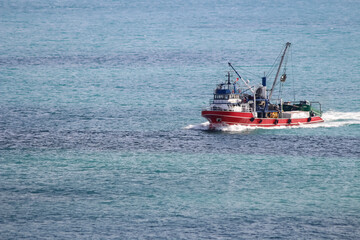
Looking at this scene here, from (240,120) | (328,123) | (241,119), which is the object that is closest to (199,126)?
(240,120)

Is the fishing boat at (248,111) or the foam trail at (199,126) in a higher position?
the fishing boat at (248,111)

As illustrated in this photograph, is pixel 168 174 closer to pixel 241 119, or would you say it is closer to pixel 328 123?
pixel 241 119

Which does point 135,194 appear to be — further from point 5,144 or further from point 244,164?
point 5,144

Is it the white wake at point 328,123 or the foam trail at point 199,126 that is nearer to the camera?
the white wake at point 328,123

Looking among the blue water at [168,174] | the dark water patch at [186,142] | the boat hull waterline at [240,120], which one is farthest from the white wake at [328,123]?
the dark water patch at [186,142]

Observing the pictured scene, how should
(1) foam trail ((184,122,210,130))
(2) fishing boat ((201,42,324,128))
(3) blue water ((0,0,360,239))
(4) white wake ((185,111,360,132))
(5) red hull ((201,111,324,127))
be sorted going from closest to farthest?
1. (3) blue water ((0,0,360,239))
2. (5) red hull ((201,111,324,127))
3. (2) fishing boat ((201,42,324,128))
4. (4) white wake ((185,111,360,132))
5. (1) foam trail ((184,122,210,130))

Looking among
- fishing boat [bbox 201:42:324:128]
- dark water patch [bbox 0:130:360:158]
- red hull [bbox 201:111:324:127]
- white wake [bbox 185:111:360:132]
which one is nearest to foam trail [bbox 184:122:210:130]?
white wake [bbox 185:111:360:132]

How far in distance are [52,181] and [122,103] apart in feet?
214

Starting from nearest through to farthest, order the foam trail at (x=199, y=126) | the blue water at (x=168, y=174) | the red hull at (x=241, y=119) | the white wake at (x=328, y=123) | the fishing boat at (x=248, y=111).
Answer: the blue water at (x=168, y=174) → the red hull at (x=241, y=119) → the fishing boat at (x=248, y=111) → the white wake at (x=328, y=123) → the foam trail at (x=199, y=126)

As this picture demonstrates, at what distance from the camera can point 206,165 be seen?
10444 cm

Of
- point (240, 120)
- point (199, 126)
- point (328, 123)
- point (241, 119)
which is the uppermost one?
point (241, 119)

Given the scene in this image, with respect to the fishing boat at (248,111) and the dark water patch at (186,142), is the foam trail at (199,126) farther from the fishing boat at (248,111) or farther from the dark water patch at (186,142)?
the dark water patch at (186,142)

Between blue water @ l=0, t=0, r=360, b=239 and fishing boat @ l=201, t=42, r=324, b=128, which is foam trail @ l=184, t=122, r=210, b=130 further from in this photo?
fishing boat @ l=201, t=42, r=324, b=128

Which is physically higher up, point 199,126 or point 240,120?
point 240,120
